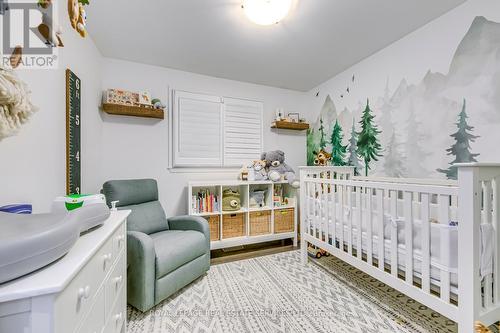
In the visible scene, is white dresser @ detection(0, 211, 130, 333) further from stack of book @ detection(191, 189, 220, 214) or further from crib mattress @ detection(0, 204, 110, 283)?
stack of book @ detection(191, 189, 220, 214)

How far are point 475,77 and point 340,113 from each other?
1.36m

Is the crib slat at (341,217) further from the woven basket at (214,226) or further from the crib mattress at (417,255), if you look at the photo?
the woven basket at (214,226)

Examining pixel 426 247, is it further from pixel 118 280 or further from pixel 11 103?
pixel 11 103

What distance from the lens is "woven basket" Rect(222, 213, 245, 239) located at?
2.61 meters

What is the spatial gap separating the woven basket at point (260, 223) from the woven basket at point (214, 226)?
1.39 ft

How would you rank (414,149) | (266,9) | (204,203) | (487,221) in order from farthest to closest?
(204,203) < (414,149) < (266,9) < (487,221)

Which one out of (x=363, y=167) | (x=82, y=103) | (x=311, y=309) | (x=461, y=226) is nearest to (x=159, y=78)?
(x=82, y=103)

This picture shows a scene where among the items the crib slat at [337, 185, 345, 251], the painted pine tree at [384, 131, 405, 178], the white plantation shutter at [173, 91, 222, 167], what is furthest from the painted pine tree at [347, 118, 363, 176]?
the white plantation shutter at [173, 91, 222, 167]

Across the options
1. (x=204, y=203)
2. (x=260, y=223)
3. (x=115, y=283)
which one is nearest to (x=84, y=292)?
(x=115, y=283)

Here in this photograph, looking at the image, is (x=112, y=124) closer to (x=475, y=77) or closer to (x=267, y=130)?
(x=267, y=130)

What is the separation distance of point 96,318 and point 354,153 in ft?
8.87

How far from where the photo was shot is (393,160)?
2.19 metres

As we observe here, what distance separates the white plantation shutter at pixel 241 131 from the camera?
9.92ft

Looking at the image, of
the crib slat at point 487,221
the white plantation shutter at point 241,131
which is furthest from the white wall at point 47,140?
the crib slat at point 487,221
